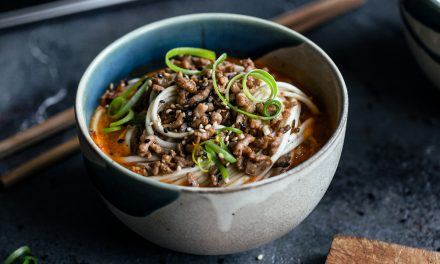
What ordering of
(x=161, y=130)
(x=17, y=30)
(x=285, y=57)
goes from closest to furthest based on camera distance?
(x=161, y=130)
(x=285, y=57)
(x=17, y=30)

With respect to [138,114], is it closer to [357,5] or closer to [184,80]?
[184,80]

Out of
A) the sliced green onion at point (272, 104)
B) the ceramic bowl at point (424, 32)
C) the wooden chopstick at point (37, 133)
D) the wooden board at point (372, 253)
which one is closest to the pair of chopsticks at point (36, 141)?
the wooden chopstick at point (37, 133)

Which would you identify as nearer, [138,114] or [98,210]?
[138,114]

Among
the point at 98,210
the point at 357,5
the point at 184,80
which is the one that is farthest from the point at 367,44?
the point at 98,210

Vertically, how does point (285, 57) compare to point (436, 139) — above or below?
above

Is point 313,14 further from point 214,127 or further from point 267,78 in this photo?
point 214,127

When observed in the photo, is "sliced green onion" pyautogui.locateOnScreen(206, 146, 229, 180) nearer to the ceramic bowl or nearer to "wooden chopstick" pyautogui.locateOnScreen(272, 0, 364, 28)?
the ceramic bowl
